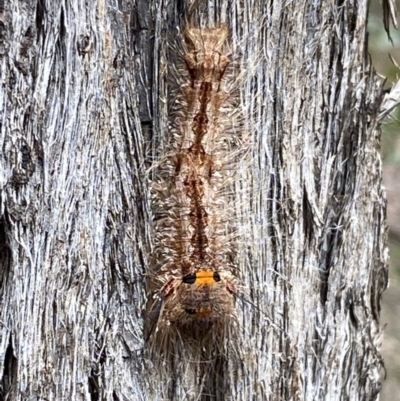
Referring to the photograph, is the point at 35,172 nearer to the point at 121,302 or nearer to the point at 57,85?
the point at 57,85

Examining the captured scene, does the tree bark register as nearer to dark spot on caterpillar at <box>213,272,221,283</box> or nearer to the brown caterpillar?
the brown caterpillar

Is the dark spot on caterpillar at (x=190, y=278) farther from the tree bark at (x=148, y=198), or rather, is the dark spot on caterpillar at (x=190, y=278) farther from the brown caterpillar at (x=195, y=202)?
the tree bark at (x=148, y=198)

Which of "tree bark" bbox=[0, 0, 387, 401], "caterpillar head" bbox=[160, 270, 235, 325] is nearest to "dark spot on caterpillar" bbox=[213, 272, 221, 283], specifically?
"caterpillar head" bbox=[160, 270, 235, 325]

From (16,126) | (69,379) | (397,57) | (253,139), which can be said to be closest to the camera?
(16,126)

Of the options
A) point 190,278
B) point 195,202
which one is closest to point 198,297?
point 190,278

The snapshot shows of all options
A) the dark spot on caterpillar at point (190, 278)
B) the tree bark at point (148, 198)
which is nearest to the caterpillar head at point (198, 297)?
the dark spot on caterpillar at point (190, 278)

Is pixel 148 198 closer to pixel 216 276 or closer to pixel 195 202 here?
pixel 195 202

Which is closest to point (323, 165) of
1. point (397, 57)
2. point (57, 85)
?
point (57, 85)
